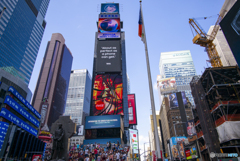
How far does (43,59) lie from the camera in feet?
495

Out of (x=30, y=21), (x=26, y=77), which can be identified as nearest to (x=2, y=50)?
(x=26, y=77)

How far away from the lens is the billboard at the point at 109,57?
64375 mm

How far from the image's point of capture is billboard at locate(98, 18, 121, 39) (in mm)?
72438

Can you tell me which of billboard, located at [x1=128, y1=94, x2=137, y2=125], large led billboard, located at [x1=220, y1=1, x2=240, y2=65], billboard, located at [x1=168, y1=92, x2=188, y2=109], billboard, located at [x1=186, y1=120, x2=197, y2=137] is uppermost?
billboard, located at [x1=168, y1=92, x2=188, y2=109]

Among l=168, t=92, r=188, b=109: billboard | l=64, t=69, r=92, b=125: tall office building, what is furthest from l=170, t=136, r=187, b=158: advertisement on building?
l=64, t=69, r=92, b=125: tall office building

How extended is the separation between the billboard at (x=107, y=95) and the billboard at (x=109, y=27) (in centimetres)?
1988

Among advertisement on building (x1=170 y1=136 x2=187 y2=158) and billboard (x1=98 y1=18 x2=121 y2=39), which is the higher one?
billboard (x1=98 y1=18 x2=121 y2=39)

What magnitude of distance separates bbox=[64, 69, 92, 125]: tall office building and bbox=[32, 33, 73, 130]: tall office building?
33.5ft

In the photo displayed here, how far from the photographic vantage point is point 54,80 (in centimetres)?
14225

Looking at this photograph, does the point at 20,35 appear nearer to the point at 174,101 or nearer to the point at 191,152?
the point at 174,101

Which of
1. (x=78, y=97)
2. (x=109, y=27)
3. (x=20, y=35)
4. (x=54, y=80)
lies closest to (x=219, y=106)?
(x=109, y=27)

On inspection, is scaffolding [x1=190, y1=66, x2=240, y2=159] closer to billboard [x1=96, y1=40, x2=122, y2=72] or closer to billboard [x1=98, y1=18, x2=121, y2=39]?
billboard [x1=96, y1=40, x2=122, y2=72]

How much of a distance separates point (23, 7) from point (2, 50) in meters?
40.5

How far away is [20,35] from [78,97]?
81.8m
